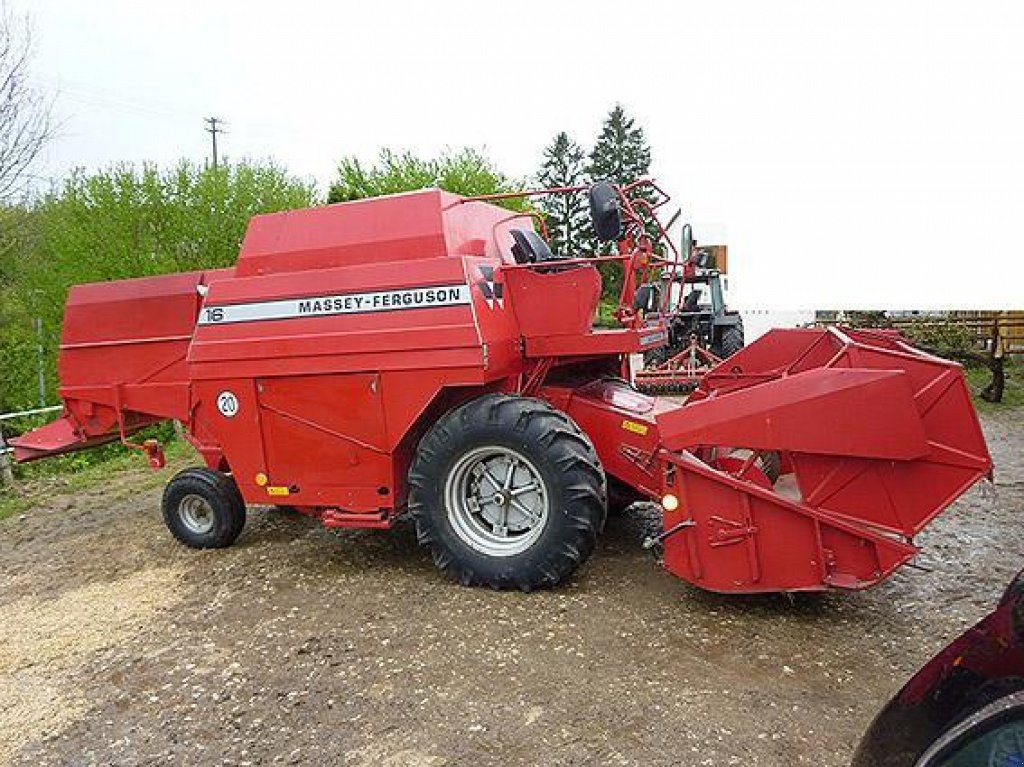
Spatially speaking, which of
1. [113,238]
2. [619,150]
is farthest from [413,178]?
[619,150]

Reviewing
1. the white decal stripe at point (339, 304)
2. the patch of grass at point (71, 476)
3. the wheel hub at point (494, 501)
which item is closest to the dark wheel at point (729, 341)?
the patch of grass at point (71, 476)

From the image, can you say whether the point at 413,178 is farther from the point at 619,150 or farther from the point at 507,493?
the point at 619,150

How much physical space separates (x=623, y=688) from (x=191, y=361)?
10.5 feet

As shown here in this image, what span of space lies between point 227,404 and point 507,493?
1818 millimetres

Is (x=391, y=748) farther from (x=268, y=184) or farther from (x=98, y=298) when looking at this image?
(x=268, y=184)

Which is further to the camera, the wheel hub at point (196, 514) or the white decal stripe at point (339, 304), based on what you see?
the wheel hub at point (196, 514)

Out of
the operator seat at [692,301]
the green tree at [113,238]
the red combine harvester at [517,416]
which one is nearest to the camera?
the red combine harvester at [517,416]

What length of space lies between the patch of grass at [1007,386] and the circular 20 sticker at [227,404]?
7846mm

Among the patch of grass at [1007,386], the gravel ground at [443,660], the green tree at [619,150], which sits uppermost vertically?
the green tree at [619,150]

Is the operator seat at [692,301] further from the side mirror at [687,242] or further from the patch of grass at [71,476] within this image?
the patch of grass at [71,476]

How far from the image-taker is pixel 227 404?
4.91m

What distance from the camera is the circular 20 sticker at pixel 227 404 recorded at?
4.89 metres

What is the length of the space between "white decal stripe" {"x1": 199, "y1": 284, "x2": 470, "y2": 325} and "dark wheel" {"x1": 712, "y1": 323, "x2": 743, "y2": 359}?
10278mm

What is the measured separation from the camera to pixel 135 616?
14.3 feet
